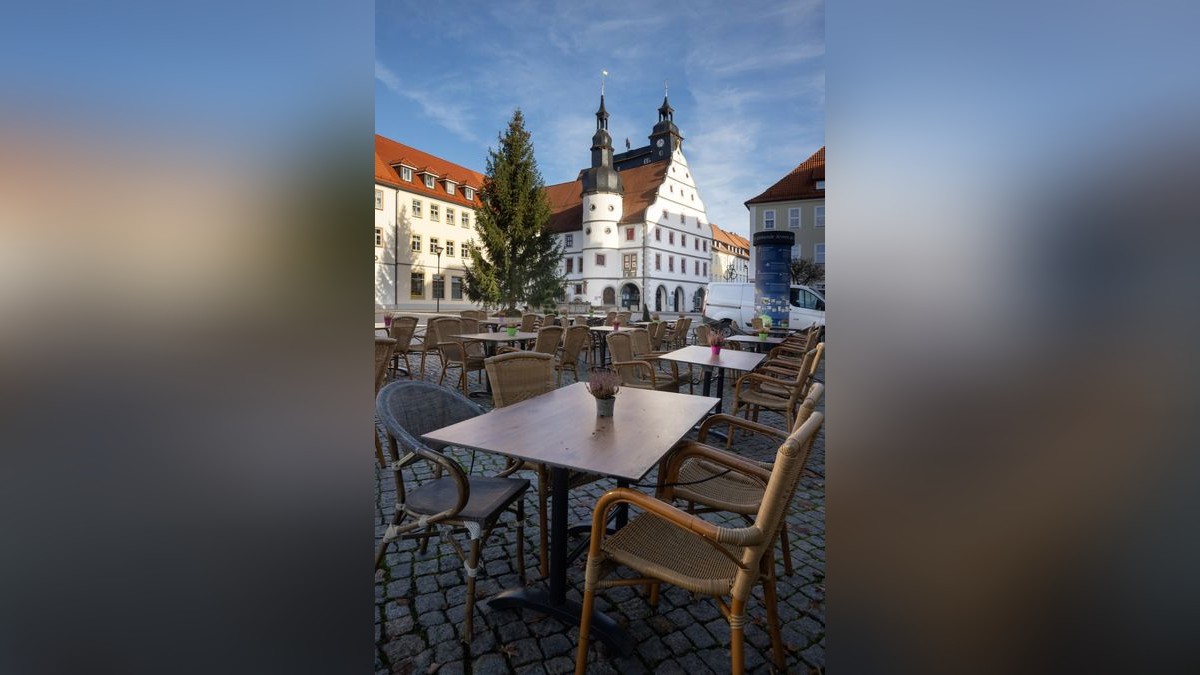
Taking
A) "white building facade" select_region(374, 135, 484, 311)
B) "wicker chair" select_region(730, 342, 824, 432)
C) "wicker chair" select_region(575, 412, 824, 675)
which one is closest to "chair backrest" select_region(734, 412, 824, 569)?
"wicker chair" select_region(575, 412, 824, 675)

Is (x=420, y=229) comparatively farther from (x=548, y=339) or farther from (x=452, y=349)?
(x=548, y=339)

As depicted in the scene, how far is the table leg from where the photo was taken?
2014 mm

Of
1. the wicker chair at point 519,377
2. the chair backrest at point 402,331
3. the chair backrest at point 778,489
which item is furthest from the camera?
the chair backrest at point 402,331

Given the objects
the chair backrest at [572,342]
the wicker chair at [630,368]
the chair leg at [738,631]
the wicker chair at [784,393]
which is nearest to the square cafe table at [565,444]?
the chair leg at [738,631]

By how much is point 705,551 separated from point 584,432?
683 mm

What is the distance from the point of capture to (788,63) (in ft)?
4.08

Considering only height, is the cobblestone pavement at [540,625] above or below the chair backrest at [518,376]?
below

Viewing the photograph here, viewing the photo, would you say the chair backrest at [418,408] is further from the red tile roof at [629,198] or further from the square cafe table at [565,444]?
the red tile roof at [629,198]

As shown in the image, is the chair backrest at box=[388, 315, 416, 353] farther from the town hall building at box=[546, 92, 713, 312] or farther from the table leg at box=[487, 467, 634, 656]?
the town hall building at box=[546, 92, 713, 312]

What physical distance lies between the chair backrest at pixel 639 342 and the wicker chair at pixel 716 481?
3.10m

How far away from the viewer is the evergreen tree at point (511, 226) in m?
26.9
